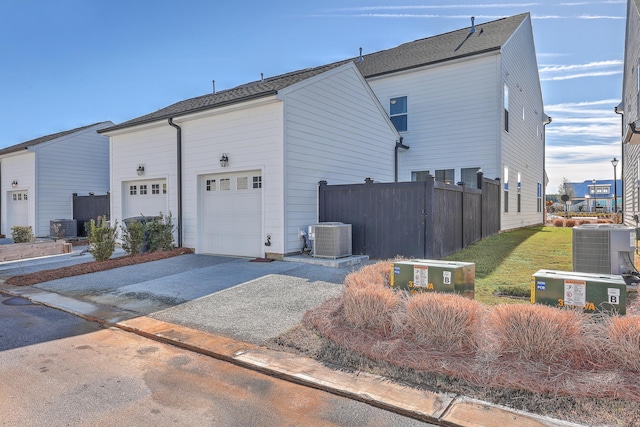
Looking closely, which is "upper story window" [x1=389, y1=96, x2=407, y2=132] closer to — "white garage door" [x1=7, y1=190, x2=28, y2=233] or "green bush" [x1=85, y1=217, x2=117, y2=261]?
"green bush" [x1=85, y1=217, x2=117, y2=261]

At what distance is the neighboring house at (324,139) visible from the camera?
946 cm

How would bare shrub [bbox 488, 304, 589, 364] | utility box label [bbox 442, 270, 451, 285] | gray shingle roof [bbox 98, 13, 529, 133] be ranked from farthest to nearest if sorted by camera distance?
gray shingle roof [bbox 98, 13, 529, 133], utility box label [bbox 442, 270, 451, 285], bare shrub [bbox 488, 304, 589, 364]

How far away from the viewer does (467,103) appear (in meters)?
14.2

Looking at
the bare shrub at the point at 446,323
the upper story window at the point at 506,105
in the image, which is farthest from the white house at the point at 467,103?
the bare shrub at the point at 446,323

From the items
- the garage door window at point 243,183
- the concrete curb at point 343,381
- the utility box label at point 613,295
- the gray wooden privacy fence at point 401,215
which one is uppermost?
the garage door window at point 243,183

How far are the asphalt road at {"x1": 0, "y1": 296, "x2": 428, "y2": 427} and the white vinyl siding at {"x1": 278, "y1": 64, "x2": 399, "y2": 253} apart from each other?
548 centimetres

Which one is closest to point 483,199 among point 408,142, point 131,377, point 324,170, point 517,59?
point 408,142

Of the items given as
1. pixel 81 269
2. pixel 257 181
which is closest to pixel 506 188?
pixel 257 181

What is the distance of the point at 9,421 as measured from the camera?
2.74m

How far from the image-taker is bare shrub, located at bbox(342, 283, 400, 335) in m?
4.08

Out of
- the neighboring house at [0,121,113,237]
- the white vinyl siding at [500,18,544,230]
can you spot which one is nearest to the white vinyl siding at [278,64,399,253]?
the white vinyl siding at [500,18,544,230]

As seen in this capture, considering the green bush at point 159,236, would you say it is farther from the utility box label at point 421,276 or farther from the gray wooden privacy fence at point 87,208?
the utility box label at point 421,276

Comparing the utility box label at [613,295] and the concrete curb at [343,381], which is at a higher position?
the utility box label at [613,295]

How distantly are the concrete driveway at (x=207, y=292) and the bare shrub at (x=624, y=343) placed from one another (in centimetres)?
309
